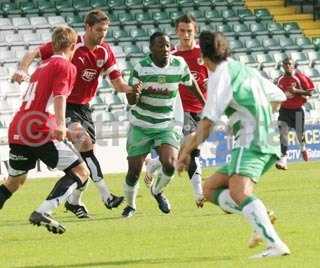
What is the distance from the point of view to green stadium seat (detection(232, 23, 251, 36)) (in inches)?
1273

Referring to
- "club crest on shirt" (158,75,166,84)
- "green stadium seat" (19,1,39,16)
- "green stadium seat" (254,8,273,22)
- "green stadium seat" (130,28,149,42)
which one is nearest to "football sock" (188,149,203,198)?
"club crest on shirt" (158,75,166,84)

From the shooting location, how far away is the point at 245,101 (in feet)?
31.9

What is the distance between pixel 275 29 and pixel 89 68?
19.6m

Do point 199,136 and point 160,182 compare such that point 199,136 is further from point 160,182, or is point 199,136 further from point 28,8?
point 28,8

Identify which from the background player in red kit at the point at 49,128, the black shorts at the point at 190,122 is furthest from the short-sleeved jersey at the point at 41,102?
the black shorts at the point at 190,122

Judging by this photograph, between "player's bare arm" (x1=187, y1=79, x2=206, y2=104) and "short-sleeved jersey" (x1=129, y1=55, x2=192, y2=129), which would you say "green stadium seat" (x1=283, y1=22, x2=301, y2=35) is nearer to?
"player's bare arm" (x1=187, y1=79, x2=206, y2=104)

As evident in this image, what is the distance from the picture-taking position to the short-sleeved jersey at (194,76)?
50.9 feet

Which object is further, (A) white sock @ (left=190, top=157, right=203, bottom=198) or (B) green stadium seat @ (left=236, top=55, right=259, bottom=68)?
(B) green stadium seat @ (left=236, top=55, right=259, bottom=68)

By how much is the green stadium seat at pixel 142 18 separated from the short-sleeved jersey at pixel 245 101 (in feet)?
69.9

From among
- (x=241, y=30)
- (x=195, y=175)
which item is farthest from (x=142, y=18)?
(x=195, y=175)

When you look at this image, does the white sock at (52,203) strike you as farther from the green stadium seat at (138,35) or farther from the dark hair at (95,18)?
the green stadium seat at (138,35)

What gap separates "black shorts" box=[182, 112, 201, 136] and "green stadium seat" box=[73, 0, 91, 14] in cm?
1505

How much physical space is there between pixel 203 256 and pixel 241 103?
4.48ft

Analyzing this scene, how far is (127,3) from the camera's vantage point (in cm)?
3194
